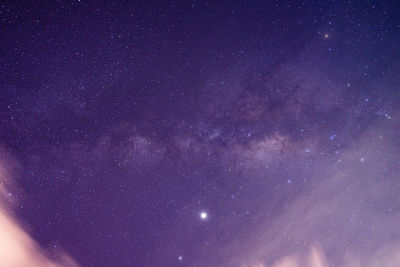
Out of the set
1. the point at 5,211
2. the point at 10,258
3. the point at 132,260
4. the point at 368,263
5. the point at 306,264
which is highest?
the point at 5,211

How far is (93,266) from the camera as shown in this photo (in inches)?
368

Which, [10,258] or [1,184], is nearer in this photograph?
[1,184]

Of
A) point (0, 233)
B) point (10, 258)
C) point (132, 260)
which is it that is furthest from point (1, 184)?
point (132, 260)

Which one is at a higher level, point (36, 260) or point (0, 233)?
point (0, 233)

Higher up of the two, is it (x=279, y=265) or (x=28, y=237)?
(x=28, y=237)

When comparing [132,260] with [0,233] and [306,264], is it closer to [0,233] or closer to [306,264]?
[0,233]

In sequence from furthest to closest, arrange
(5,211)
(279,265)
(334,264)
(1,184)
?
1. (334,264)
2. (279,265)
3. (5,211)
4. (1,184)

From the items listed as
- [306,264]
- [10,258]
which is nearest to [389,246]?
[306,264]

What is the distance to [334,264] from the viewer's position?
1521cm

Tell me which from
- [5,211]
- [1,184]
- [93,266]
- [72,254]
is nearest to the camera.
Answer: [1,184]

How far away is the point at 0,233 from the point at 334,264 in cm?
1830

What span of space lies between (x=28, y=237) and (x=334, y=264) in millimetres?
17545

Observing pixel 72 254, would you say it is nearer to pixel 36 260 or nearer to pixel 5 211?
pixel 36 260

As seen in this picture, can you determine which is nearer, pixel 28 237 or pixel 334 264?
pixel 28 237
